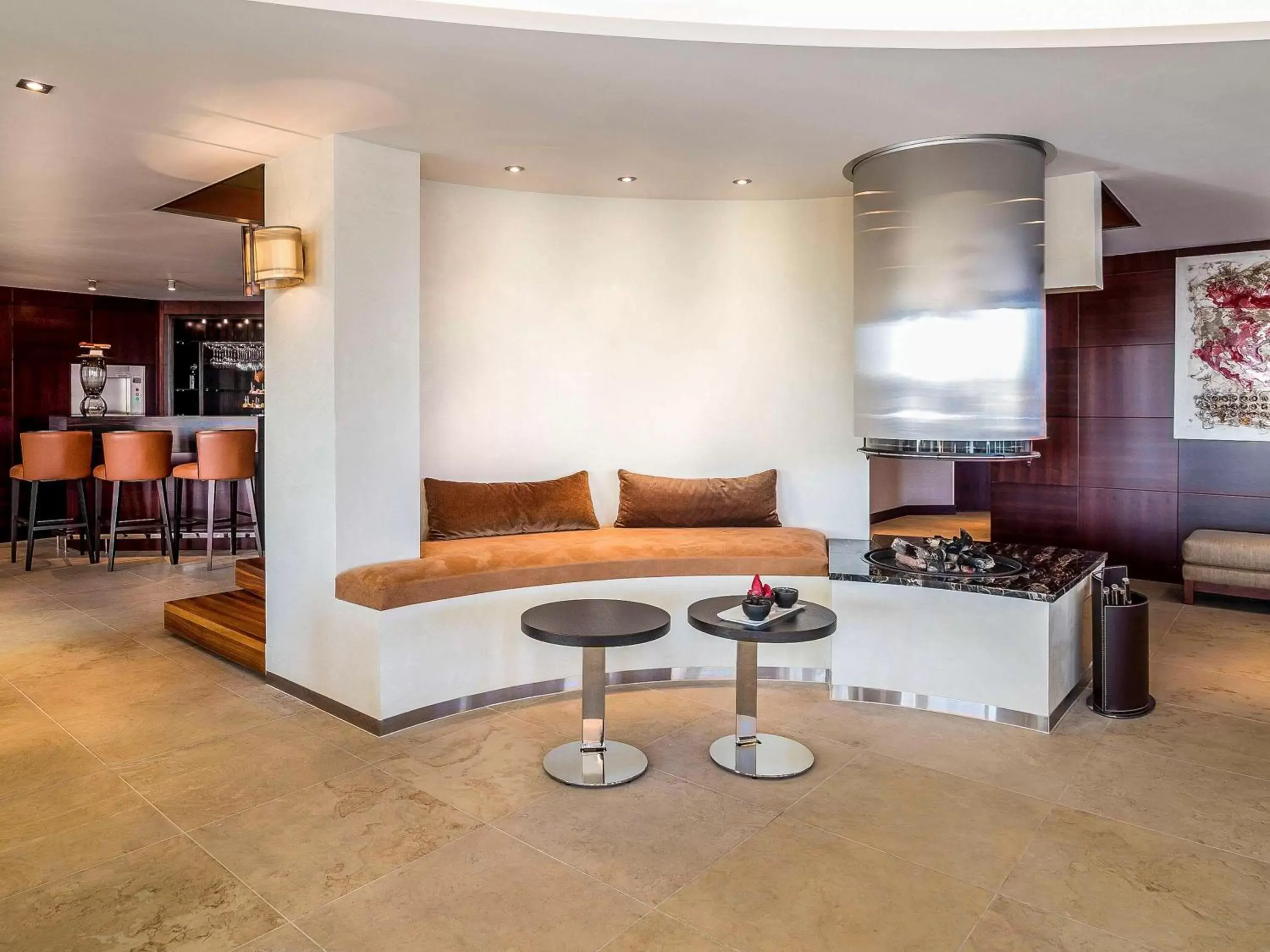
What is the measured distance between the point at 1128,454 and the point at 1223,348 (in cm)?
96

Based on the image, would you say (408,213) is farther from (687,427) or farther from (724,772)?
(724,772)

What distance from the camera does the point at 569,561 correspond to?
13.4 feet

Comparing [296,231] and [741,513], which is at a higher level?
[296,231]

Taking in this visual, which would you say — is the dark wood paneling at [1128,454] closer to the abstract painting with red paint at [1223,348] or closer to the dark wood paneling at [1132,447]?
the dark wood paneling at [1132,447]

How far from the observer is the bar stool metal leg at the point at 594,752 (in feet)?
10.5

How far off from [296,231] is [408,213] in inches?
19.6

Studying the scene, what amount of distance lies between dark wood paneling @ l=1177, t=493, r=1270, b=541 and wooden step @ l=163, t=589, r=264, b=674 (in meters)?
6.12

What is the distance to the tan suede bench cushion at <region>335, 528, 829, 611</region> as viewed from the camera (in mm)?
3701

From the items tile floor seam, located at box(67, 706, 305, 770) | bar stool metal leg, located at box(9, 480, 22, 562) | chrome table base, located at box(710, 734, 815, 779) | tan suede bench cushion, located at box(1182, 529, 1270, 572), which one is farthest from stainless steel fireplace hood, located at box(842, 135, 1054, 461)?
bar stool metal leg, located at box(9, 480, 22, 562)

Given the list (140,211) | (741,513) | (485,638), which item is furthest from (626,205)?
(140,211)

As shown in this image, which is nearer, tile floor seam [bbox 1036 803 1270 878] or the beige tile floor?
the beige tile floor

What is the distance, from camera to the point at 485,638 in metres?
3.90

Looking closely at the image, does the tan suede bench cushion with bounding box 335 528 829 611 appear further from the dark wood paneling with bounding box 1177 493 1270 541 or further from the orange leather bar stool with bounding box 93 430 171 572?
the orange leather bar stool with bounding box 93 430 171 572

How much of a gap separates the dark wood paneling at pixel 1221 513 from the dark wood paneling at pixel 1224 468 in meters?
0.04
